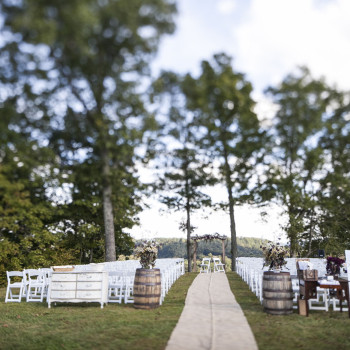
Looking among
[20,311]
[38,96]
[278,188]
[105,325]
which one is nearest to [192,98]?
[38,96]

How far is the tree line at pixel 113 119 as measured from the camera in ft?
7.87

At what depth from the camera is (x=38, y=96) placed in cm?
286

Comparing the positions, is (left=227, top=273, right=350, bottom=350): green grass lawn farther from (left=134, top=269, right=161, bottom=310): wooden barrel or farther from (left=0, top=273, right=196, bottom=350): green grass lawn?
(left=134, top=269, right=161, bottom=310): wooden barrel

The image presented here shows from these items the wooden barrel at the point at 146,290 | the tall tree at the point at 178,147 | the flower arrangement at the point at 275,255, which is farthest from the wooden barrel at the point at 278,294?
the tall tree at the point at 178,147

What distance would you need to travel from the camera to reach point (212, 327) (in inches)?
251

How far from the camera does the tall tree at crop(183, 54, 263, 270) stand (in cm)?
357

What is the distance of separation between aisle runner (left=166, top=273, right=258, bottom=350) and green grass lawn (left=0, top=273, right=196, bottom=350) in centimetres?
22

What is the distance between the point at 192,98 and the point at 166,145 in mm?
534

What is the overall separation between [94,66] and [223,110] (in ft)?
5.75

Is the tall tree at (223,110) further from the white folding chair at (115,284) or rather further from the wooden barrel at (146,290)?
the white folding chair at (115,284)

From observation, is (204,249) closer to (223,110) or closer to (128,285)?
(128,285)

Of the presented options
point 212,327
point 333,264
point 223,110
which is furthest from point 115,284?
point 223,110

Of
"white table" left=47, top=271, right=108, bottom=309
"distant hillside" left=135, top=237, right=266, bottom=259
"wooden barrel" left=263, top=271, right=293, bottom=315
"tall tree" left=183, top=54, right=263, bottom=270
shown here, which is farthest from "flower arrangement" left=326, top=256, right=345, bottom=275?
"distant hillside" left=135, top=237, right=266, bottom=259

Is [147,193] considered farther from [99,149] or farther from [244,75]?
[244,75]
